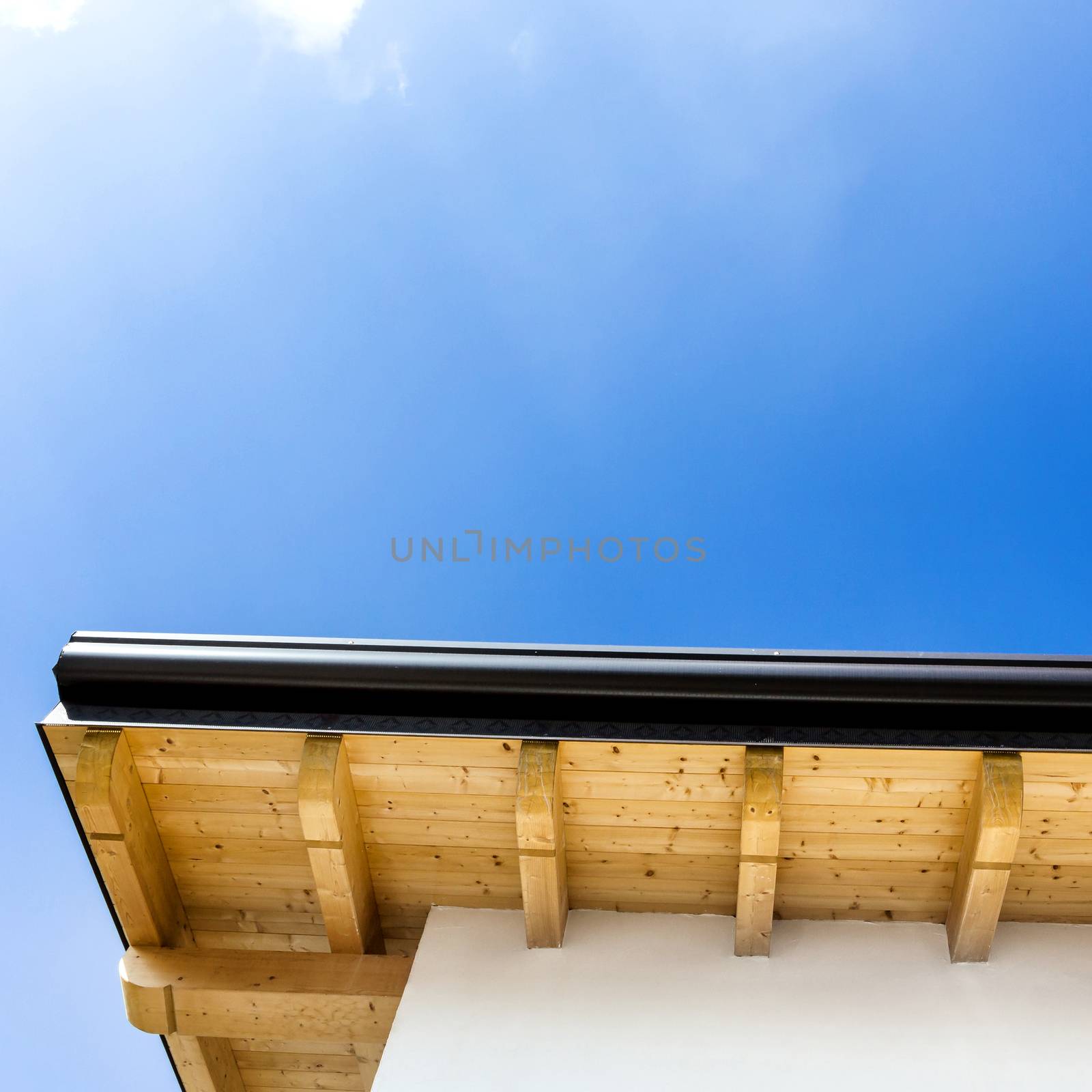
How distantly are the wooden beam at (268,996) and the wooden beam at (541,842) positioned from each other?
1.97 feet

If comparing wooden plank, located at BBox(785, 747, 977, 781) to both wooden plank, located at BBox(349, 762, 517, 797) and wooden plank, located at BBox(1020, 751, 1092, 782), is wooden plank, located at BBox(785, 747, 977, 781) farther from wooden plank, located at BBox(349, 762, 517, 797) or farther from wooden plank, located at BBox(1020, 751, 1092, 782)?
wooden plank, located at BBox(349, 762, 517, 797)

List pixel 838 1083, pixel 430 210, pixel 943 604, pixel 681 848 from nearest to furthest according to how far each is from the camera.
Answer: pixel 838 1083
pixel 681 848
pixel 943 604
pixel 430 210

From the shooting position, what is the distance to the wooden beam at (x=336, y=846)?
3.66 meters

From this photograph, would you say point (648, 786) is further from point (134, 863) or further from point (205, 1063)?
point (205, 1063)

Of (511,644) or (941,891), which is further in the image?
(941,891)

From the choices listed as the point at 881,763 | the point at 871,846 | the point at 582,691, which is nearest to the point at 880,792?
the point at 881,763

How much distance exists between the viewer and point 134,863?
3873mm

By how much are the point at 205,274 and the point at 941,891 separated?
6.80 metres

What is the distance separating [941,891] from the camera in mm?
3900

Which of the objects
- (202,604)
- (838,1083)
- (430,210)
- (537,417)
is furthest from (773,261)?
(838,1083)

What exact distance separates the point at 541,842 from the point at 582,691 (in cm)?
65

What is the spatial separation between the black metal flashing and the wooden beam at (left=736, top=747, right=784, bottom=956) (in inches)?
5.6

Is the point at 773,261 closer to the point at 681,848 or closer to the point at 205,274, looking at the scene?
the point at 205,274

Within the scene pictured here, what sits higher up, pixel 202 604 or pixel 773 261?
pixel 773 261
